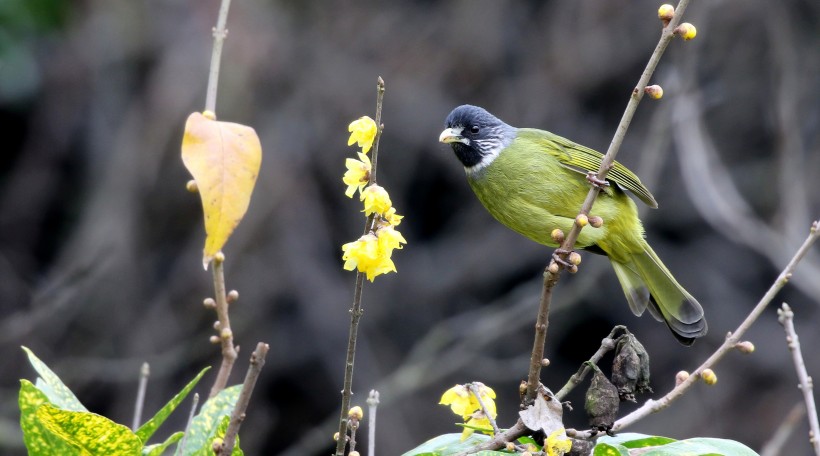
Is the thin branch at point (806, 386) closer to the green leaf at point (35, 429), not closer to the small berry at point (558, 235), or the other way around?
the small berry at point (558, 235)

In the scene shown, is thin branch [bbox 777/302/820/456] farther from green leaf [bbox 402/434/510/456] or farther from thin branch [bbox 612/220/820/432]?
green leaf [bbox 402/434/510/456]

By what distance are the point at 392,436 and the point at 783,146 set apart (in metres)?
3.20

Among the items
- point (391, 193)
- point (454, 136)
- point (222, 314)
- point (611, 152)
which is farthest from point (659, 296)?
point (391, 193)

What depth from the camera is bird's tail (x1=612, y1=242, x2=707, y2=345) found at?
354cm

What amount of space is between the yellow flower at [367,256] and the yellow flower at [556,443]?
0.43 m

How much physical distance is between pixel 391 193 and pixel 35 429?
536 centimetres

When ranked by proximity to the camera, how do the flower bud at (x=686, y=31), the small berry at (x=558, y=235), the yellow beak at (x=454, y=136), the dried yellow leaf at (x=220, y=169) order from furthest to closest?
1. the yellow beak at (x=454, y=136)
2. the small berry at (x=558, y=235)
3. the flower bud at (x=686, y=31)
4. the dried yellow leaf at (x=220, y=169)

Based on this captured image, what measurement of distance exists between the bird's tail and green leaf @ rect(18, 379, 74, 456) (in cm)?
206

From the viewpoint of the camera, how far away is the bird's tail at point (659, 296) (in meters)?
3.54

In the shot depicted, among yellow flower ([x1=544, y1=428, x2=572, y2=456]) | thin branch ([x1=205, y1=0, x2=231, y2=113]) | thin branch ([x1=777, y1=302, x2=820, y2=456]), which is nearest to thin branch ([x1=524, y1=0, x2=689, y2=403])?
yellow flower ([x1=544, y1=428, x2=572, y2=456])

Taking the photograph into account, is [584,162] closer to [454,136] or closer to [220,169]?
[454,136]

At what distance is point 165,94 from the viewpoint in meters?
6.80

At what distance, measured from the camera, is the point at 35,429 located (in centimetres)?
197

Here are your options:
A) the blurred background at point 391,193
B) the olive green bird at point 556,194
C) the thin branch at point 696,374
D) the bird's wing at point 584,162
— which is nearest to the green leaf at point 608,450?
the thin branch at point 696,374
